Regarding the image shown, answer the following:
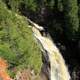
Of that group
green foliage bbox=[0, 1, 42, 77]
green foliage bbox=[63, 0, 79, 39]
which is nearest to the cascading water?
green foliage bbox=[0, 1, 42, 77]

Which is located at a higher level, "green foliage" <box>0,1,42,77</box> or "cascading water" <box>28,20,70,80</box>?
"green foliage" <box>0,1,42,77</box>

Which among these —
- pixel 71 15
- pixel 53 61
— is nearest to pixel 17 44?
pixel 53 61

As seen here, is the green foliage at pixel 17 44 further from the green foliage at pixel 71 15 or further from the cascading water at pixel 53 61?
the green foliage at pixel 71 15

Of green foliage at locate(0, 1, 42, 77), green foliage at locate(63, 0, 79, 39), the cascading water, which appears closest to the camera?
green foliage at locate(0, 1, 42, 77)

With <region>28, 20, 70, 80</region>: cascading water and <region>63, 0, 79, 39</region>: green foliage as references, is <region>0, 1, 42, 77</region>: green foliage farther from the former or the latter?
<region>63, 0, 79, 39</region>: green foliage

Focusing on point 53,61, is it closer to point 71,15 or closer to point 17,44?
point 17,44

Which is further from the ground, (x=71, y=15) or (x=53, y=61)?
(x=71, y=15)

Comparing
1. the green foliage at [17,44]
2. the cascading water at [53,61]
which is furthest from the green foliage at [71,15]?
the green foliage at [17,44]
